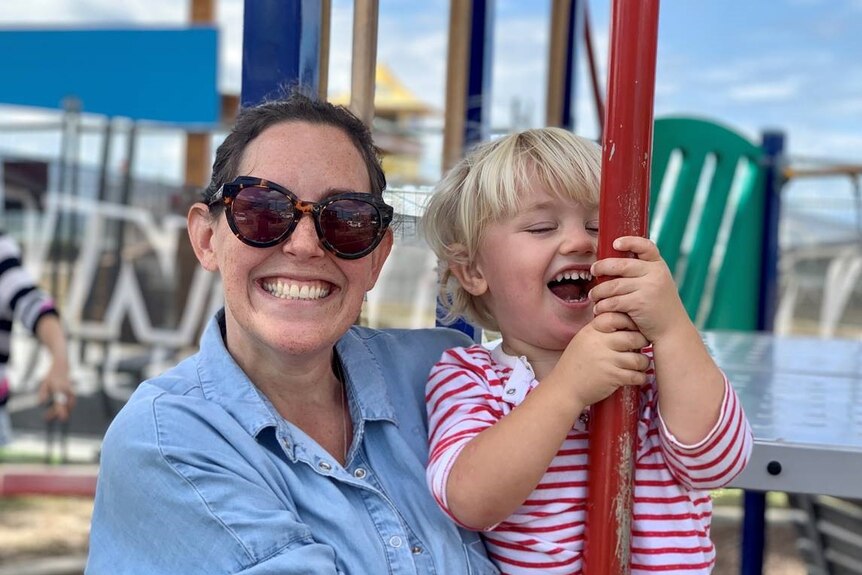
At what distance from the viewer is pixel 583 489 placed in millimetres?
1148

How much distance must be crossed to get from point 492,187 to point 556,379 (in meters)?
0.35

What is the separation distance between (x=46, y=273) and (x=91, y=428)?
33.5 inches

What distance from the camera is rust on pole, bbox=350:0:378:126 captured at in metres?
1.38

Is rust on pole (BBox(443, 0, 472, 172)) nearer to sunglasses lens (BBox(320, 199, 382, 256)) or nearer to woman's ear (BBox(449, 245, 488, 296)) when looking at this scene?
woman's ear (BBox(449, 245, 488, 296))

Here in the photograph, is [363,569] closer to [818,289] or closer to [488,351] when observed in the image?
[488,351]

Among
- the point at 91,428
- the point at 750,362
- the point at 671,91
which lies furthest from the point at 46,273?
the point at 671,91

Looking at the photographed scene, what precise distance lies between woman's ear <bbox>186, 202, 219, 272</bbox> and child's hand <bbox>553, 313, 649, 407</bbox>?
1.66 ft

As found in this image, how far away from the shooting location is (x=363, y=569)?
1.04 m

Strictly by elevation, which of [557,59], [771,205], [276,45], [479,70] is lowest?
[771,205]

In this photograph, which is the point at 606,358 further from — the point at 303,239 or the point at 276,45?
the point at 276,45

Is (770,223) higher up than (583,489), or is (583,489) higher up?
(770,223)

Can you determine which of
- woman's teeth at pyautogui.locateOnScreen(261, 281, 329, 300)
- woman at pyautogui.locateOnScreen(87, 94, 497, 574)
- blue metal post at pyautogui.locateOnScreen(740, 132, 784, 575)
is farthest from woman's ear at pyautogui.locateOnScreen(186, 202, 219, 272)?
blue metal post at pyautogui.locateOnScreen(740, 132, 784, 575)

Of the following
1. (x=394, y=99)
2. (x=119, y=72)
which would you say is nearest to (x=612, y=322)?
(x=119, y=72)

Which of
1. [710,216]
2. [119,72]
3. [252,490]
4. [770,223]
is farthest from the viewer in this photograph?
[119,72]
